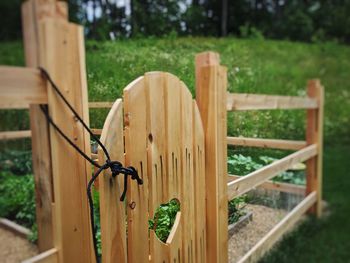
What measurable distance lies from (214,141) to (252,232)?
906 millimetres

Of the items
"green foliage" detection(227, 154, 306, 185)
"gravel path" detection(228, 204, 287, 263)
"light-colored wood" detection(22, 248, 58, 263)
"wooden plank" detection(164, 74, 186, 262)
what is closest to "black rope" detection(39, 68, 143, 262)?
"light-colored wood" detection(22, 248, 58, 263)

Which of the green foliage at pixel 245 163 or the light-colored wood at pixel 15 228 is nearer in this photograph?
the green foliage at pixel 245 163

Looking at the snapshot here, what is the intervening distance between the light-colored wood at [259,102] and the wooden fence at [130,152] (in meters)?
0.02

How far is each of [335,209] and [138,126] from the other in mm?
3547

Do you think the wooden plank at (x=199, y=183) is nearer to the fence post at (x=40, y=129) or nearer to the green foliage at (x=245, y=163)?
the green foliage at (x=245, y=163)

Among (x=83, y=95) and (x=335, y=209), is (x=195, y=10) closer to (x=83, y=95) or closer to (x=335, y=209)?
(x=83, y=95)

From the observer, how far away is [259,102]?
2293 mm

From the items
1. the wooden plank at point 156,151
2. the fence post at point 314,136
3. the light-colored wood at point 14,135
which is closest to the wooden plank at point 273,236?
the fence post at point 314,136

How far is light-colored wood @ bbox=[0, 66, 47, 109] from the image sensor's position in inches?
33.5

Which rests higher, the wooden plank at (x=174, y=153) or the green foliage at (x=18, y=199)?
the wooden plank at (x=174, y=153)

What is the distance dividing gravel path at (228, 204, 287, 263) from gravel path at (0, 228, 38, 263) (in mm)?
1414

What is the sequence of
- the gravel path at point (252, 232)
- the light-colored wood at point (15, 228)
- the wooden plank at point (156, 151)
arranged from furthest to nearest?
the light-colored wood at point (15, 228), the gravel path at point (252, 232), the wooden plank at point (156, 151)

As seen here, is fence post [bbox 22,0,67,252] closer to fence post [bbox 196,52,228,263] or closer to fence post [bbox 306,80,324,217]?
fence post [bbox 196,52,228,263]

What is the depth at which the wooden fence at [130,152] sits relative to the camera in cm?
93
